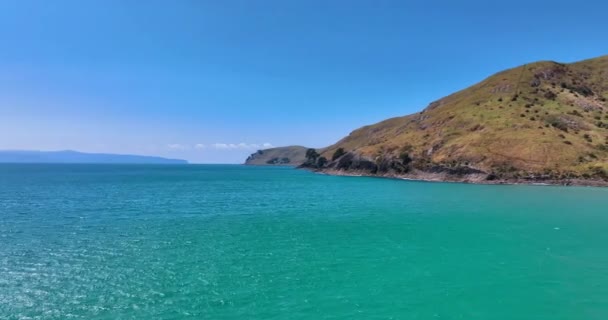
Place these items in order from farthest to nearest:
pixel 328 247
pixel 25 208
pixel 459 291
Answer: pixel 25 208 < pixel 328 247 < pixel 459 291

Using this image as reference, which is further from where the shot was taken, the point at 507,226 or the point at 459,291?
the point at 507,226

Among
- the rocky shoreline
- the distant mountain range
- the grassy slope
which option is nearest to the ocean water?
the rocky shoreline

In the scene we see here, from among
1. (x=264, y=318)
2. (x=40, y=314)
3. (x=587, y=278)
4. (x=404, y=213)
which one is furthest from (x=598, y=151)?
(x=40, y=314)

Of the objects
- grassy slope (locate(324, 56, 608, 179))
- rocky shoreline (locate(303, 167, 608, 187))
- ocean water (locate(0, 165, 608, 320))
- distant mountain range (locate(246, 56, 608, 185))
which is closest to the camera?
ocean water (locate(0, 165, 608, 320))

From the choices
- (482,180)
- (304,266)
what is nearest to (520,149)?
(482,180)

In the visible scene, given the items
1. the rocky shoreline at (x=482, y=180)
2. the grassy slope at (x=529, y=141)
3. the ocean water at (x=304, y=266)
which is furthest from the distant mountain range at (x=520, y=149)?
the ocean water at (x=304, y=266)

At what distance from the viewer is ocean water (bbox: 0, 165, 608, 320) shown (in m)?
24.9

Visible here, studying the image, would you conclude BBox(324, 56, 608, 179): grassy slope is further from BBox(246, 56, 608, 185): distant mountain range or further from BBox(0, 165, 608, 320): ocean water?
BBox(0, 165, 608, 320): ocean water

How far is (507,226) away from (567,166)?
107360 millimetres

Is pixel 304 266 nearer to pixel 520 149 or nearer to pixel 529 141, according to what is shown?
pixel 520 149

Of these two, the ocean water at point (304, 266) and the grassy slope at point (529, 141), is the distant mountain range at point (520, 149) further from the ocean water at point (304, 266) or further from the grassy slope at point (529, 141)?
the ocean water at point (304, 266)

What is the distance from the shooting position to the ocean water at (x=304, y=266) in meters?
24.9

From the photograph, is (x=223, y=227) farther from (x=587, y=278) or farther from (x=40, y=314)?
(x=587, y=278)

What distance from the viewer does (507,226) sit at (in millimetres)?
53750
